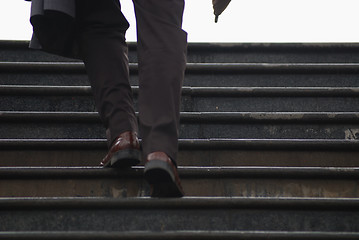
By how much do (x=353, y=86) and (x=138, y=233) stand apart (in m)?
1.64

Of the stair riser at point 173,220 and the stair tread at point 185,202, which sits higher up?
the stair tread at point 185,202

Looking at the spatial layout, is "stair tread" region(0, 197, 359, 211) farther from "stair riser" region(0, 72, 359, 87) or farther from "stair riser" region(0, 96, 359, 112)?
"stair riser" region(0, 72, 359, 87)

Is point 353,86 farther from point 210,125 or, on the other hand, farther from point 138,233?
point 138,233

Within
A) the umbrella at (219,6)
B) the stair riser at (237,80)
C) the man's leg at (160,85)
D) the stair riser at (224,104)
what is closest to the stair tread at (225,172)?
the man's leg at (160,85)

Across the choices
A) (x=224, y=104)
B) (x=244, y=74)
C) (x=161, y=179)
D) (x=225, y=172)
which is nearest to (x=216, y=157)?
(x=225, y=172)

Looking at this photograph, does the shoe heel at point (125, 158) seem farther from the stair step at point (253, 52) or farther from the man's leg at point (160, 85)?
the stair step at point (253, 52)

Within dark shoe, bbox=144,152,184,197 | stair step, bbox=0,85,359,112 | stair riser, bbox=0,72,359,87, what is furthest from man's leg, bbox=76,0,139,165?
stair riser, bbox=0,72,359,87

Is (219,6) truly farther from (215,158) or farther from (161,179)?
(161,179)

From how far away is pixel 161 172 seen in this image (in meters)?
1.88

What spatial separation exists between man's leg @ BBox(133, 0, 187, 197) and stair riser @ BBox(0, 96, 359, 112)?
0.77 metres

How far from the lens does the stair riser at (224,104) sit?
2834 mm

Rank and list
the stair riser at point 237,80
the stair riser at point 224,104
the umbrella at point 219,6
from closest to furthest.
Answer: the umbrella at point 219,6 < the stair riser at point 224,104 < the stair riser at point 237,80

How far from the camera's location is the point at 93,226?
80.2 inches

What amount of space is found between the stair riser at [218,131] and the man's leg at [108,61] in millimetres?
366
